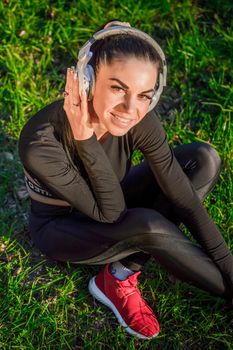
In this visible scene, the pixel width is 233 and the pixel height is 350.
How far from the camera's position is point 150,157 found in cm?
337

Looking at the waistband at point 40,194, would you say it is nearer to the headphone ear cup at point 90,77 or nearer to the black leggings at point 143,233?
the black leggings at point 143,233

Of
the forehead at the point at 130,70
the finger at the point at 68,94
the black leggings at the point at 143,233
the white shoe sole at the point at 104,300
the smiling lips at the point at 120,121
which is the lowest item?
the white shoe sole at the point at 104,300

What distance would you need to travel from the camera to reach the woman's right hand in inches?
115

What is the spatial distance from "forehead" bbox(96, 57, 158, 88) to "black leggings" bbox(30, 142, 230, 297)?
74 cm

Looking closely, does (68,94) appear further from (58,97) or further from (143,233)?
(58,97)

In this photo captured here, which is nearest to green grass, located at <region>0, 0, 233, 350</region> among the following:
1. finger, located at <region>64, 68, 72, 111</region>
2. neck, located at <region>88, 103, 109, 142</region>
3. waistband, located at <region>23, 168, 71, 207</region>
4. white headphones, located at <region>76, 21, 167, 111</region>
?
waistband, located at <region>23, 168, 71, 207</region>

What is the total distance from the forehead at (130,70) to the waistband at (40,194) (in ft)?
2.50

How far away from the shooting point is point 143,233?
10.6ft

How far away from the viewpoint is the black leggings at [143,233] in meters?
3.26

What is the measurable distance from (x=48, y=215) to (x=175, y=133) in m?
1.49

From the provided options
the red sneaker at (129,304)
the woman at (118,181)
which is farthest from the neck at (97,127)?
the red sneaker at (129,304)

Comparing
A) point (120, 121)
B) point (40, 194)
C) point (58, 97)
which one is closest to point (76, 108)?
point (120, 121)

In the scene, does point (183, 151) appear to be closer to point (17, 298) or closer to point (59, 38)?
point (17, 298)

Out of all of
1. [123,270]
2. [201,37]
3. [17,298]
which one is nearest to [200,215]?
[123,270]
